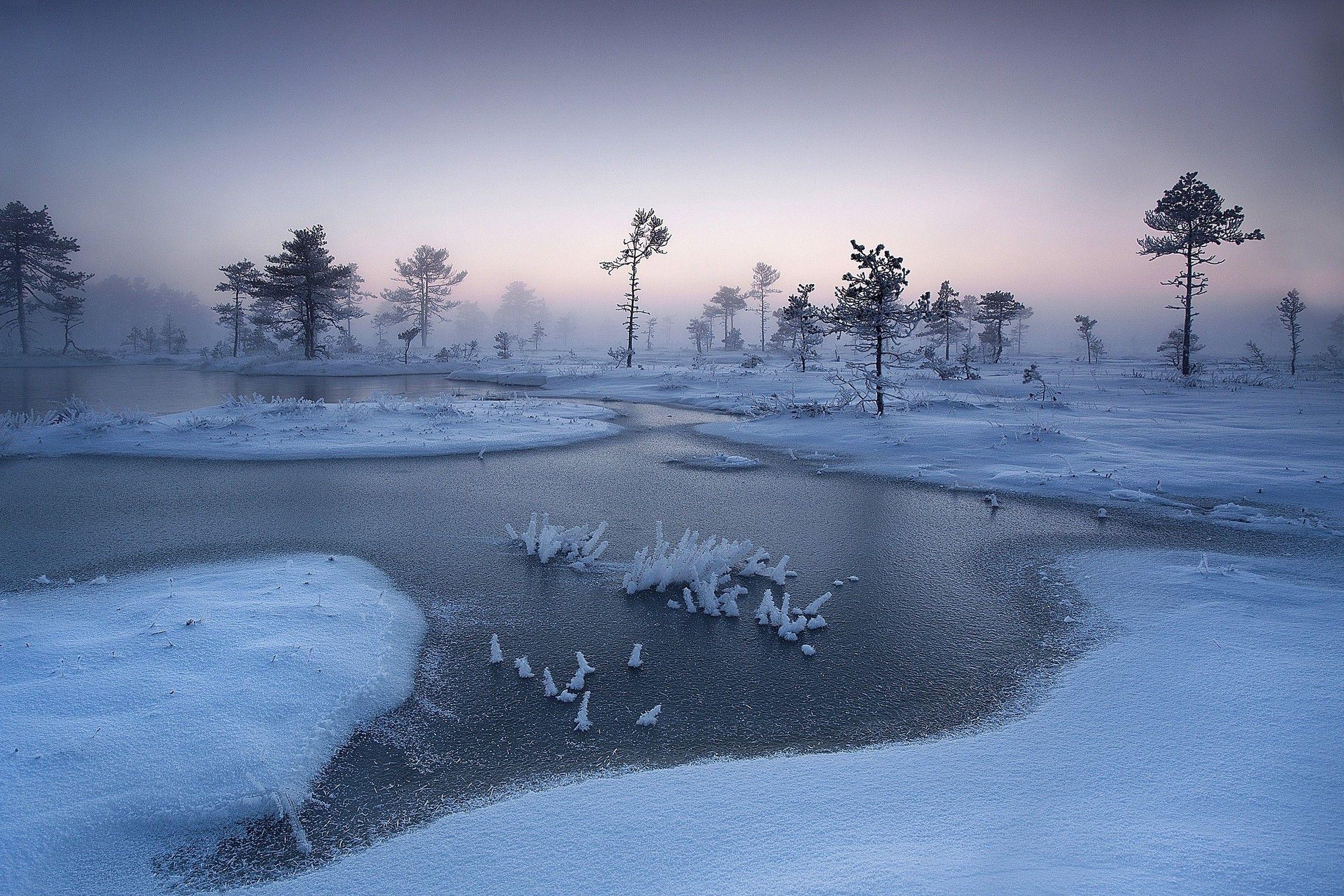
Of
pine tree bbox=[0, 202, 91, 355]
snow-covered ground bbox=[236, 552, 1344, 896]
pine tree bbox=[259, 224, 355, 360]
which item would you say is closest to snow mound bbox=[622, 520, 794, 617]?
snow-covered ground bbox=[236, 552, 1344, 896]

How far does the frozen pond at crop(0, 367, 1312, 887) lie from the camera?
11.8 feet

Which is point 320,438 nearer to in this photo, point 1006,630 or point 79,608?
point 79,608

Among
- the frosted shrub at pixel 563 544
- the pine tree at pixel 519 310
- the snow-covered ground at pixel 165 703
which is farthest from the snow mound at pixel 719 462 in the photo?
the pine tree at pixel 519 310

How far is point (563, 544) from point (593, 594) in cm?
127

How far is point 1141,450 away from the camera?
12.8m

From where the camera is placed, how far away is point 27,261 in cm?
5016

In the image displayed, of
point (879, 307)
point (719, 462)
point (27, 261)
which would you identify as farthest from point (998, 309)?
point (27, 261)

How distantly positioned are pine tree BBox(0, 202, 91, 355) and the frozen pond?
58.1 meters

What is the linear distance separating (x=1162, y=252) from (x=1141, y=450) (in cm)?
2448

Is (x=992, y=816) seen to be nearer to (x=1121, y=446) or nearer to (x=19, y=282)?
(x=1121, y=446)

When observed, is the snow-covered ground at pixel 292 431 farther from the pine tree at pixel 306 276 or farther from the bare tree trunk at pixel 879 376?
the pine tree at pixel 306 276

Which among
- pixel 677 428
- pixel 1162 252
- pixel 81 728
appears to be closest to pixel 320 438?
pixel 677 428

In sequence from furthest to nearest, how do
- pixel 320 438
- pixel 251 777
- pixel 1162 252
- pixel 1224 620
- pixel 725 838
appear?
pixel 1162 252, pixel 320 438, pixel 1224 620, pixel 251 777, pixel 725 838

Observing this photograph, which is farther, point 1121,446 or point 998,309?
point 998,309
